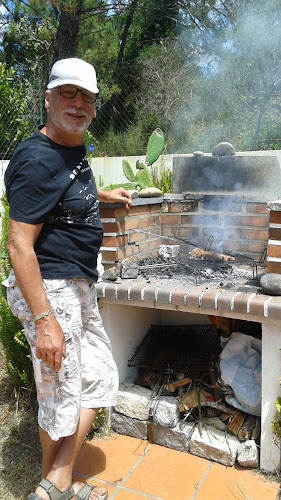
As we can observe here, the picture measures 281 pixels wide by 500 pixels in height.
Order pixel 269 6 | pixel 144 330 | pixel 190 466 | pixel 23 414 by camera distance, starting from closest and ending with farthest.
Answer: pixel 190 466 → pixel 23 414 → pixel 144 330 → pixel 269 6

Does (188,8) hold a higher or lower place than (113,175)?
higher

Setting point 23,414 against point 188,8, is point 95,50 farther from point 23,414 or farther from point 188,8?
point 23,414

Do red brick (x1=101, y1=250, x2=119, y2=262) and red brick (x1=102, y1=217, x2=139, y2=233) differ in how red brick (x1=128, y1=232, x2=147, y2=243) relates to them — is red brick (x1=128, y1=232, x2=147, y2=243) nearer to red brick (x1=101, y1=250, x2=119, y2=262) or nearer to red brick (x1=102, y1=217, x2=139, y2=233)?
red brick (x1=102, y1=217, x2=139, y2=233)

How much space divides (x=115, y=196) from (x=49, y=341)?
1.15 metres

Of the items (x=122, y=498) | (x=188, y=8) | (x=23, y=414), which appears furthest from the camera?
(x=188, y=8)

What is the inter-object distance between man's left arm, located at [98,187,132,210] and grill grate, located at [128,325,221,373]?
3.57 feet

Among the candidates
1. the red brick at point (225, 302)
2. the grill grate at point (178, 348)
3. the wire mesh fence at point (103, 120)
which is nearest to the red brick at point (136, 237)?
the grill grate at point (178, 348)

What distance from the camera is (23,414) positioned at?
8.96ft

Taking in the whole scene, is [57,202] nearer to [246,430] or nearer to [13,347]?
[13,347]

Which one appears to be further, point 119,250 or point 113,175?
point 113,175

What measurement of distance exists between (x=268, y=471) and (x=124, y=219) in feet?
5.58

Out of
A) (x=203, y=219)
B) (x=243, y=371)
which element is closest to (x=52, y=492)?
(x=243, y=371)

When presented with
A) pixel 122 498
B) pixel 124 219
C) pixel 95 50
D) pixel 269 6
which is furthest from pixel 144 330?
pixel 95 50

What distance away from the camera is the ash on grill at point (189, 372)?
2492 mm
